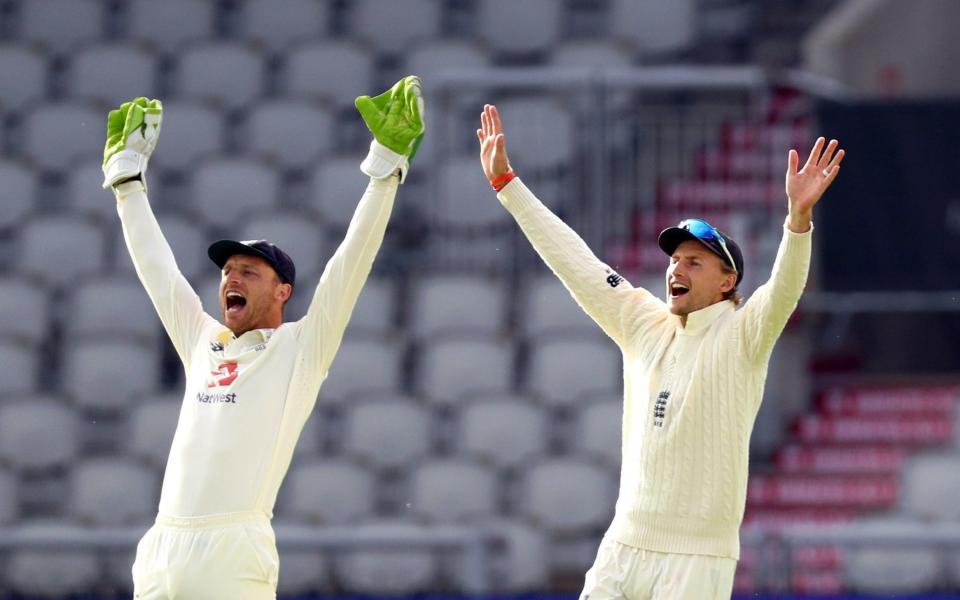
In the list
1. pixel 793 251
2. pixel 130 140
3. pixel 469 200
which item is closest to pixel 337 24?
pixel 469 200

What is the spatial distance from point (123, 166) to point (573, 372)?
5087 millimetres

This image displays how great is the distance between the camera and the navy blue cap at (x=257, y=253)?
18.0 ft

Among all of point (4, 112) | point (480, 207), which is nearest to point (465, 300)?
point (480, 207)

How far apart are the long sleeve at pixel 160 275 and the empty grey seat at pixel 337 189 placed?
5.70 meters

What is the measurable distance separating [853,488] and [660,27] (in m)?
3.59

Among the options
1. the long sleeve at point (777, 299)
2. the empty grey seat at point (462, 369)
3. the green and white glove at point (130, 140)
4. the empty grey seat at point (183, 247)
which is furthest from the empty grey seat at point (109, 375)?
the long sleeve at point (777, 299)

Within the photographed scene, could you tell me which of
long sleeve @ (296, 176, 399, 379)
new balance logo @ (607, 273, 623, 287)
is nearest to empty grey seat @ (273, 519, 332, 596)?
long sleeve @ (296, 176, 399, 379)

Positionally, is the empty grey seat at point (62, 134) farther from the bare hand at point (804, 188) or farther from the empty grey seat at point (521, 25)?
the bare hand at point (804, 188)

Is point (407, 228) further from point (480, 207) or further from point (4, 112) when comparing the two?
point (4, 112)

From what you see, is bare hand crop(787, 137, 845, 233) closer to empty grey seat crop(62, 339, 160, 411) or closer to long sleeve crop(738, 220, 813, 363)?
long sleeve crop(738, 220, 813, 363)

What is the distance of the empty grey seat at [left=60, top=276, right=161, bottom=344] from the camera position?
1104 cm

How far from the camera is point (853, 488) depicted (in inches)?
431

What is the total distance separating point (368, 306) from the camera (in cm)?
1105

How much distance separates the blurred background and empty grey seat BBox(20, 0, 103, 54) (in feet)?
0.07
